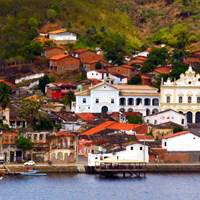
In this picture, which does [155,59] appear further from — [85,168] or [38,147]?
[85,168]

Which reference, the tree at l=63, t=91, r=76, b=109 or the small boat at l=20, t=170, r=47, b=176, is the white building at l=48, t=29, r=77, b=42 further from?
the small boat at l=20, t=170, r=47, b=176

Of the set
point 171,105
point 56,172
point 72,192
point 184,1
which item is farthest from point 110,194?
point 184,1

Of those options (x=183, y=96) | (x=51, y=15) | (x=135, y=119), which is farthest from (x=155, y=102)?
(x=51, y=15)

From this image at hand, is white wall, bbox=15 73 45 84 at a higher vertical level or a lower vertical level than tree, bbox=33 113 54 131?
higher

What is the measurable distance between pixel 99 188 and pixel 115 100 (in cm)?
2756

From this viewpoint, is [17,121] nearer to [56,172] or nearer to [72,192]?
[56,172]

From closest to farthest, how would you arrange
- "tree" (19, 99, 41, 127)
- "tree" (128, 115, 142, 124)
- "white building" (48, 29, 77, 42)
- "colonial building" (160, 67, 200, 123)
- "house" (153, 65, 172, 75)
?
"tree" (19, 99, 41, 127) < "tree" (128, 115, 142, 124) < "colonial building" (160, 67, 200, 123) < "house" (153, 65, 172, 75) < "white building" (48, 29, 77, 42)

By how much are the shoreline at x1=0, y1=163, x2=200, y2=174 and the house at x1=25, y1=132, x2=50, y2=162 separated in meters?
2.07

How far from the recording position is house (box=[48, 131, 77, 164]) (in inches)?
3812

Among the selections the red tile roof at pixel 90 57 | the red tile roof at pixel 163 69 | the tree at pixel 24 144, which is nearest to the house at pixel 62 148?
the tree at pixel 24 144

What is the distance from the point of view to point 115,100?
375 feet

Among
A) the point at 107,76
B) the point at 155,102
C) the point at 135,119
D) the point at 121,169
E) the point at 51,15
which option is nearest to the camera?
the point at 121,169

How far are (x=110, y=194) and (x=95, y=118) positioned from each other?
83.2 feet

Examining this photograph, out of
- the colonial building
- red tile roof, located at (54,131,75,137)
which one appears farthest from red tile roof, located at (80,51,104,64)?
red tile roof, located at (54,131,75,137)
